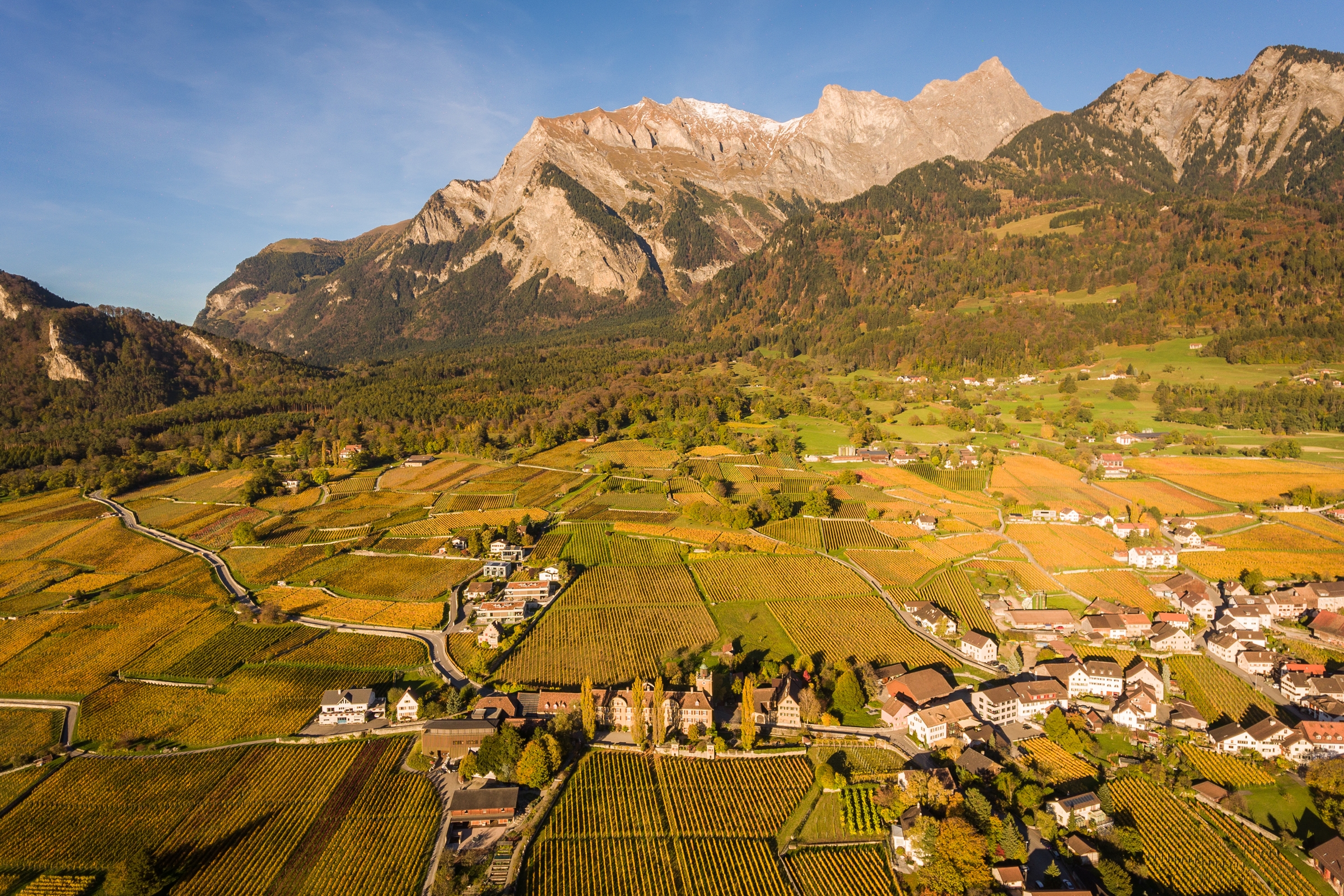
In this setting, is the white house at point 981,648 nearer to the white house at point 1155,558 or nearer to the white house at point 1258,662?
the white house at point 1258,662

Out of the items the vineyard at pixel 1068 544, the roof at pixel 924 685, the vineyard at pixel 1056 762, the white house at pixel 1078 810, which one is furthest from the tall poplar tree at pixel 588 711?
the vineyard at pixel 1068 544

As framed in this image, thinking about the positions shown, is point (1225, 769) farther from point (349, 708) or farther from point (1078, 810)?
point (349, 708)

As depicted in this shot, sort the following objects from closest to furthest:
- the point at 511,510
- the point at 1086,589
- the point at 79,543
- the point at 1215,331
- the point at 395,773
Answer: the point at 395,773
the point at 1086,589
the point at 79,543
the point at 511,510
the point at 1215,331

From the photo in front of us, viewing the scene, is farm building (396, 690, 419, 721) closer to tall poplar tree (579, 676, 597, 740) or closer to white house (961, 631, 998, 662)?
tall poplar tree (579, 676, 597, 740)

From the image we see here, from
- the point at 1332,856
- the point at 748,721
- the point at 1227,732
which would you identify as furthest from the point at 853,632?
the point at 1332,856

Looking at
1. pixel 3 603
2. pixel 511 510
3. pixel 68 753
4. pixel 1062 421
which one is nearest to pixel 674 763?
pixel 68 753

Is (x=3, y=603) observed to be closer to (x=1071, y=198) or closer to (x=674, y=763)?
(x=674, y=763)
